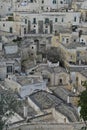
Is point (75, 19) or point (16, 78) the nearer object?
point (16, 78)

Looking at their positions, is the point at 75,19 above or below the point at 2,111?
below

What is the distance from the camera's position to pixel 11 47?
3378 centimetres

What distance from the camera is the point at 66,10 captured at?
41.7 meters

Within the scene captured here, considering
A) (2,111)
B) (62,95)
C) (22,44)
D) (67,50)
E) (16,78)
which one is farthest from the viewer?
(22,44)

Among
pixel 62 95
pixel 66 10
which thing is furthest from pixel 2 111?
pixel 66 10

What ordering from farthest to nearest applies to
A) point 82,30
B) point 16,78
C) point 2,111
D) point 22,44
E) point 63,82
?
point 82,30 → point 22,44 → point 63,82 → point 16,78 → point 2,111

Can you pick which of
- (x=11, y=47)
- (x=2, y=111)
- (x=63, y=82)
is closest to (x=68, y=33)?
(x=11, y=47)

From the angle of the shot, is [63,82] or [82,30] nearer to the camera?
[63,82]

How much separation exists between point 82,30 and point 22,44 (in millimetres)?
5453

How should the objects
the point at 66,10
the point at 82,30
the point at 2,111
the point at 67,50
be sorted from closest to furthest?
the point at 2,111 < the point at 67,50 < the point at 82,30 < the point at 66,10

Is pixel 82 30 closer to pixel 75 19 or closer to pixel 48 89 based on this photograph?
pixel 75 19

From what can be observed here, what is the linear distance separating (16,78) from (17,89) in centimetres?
133

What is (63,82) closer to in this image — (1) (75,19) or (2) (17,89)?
(2) (17,89)

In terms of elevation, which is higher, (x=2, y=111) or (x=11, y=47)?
(x=2, y=111)
